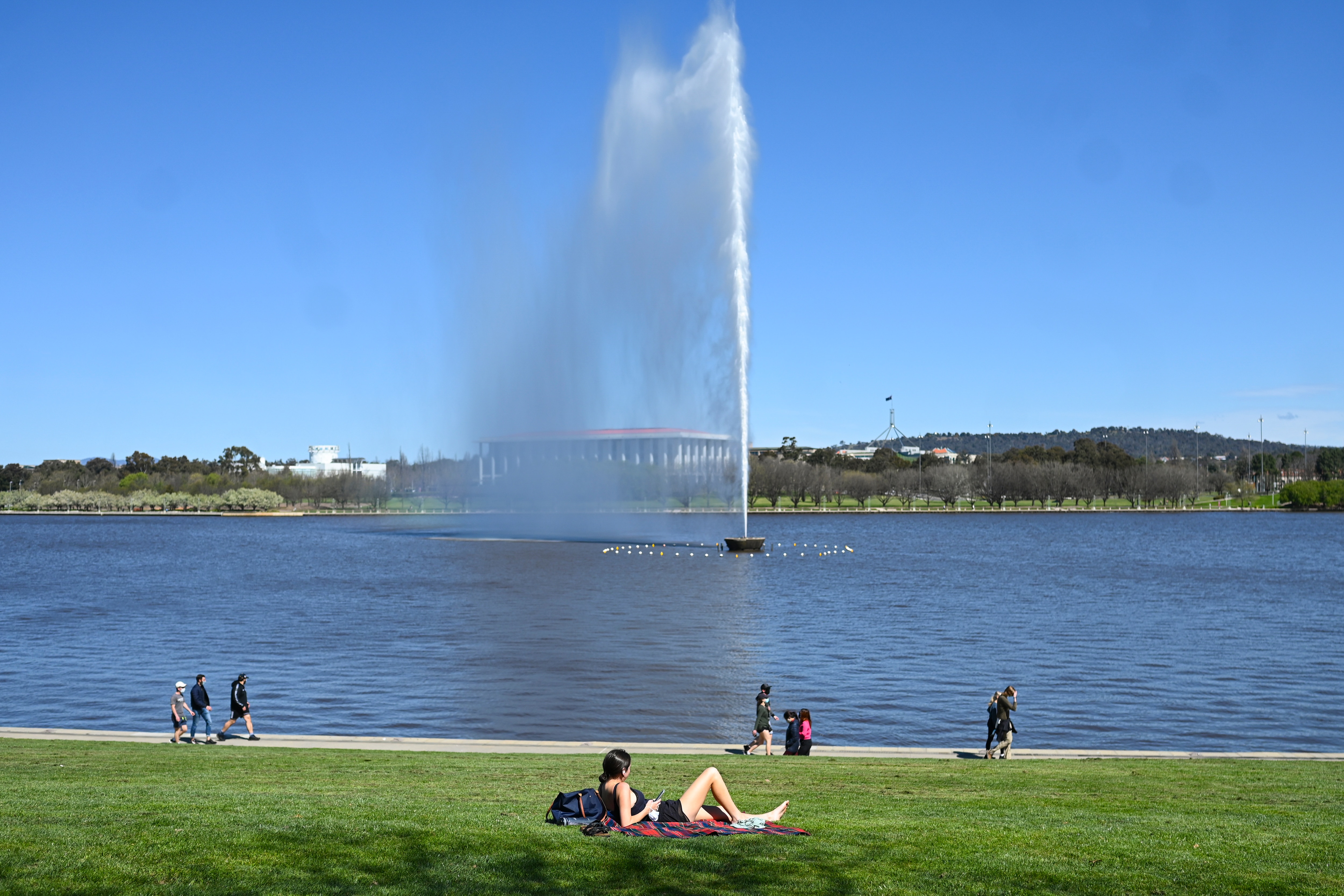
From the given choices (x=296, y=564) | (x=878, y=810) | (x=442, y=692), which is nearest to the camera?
(x=878, y=810)

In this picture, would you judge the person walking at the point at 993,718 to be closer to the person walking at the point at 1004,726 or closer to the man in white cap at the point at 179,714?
the person walking at the point at 1004,726

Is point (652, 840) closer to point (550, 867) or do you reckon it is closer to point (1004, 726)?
point (550, 867)

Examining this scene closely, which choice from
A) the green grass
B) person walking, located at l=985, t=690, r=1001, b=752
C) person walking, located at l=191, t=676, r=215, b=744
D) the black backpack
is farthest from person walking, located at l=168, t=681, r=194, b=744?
person walking, located at l=985, t=690, r=1001, b=752

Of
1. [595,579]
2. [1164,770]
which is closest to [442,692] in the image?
[1164,770]

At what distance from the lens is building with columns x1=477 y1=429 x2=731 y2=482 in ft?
373

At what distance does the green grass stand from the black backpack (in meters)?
0.27

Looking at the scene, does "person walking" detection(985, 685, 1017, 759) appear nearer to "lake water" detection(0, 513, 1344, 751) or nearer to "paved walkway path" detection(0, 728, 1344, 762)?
"paved walkway path" detection(0, 728, 1344, 762)

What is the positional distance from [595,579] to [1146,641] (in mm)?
34549

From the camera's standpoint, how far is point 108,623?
157 ft

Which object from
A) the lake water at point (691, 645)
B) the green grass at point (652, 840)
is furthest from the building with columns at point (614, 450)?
the green grass at point (652, 840)

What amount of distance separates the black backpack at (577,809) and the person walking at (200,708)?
13.5 metres

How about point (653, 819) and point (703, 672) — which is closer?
point (653, 819)

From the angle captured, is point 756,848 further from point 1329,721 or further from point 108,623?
point 108,623

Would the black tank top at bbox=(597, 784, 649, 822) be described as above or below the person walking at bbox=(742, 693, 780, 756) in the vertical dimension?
above
